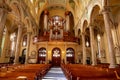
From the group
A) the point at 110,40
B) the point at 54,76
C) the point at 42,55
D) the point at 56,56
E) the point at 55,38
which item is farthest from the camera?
the point at 56,56

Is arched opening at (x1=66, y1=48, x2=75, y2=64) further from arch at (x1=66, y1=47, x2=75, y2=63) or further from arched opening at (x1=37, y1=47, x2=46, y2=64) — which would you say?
arched opening at (x1=37, y1=47, x2=46, y2=64)

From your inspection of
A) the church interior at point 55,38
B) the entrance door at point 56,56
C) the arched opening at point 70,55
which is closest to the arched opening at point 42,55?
the church interior at point 55,38

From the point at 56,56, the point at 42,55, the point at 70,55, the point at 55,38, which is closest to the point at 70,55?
the point at 70,55

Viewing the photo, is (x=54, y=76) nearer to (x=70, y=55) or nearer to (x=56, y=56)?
(x=56, y=56)

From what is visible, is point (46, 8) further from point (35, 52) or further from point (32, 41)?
point (35, 52)

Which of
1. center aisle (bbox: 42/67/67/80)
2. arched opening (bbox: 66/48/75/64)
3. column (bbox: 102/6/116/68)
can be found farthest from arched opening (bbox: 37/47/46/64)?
column (bbox: 102/6/116/68)

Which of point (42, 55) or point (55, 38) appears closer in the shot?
point (55, 38)

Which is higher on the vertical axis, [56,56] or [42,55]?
[42,55]

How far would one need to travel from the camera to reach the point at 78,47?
2333 cm

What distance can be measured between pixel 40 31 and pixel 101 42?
1338cm

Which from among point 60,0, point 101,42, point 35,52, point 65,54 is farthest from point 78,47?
point 60,0

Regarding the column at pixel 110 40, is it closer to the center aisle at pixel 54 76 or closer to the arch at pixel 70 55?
the center aisle at pixel 54 76

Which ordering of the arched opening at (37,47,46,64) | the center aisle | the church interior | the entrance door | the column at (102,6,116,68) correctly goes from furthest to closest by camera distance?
the entrance door → the arched opening at (37,47,46,64) → the church interior → the column at (102,6,116,68) → the center aisle

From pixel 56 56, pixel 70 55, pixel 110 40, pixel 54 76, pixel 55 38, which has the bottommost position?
pixel 54 76
